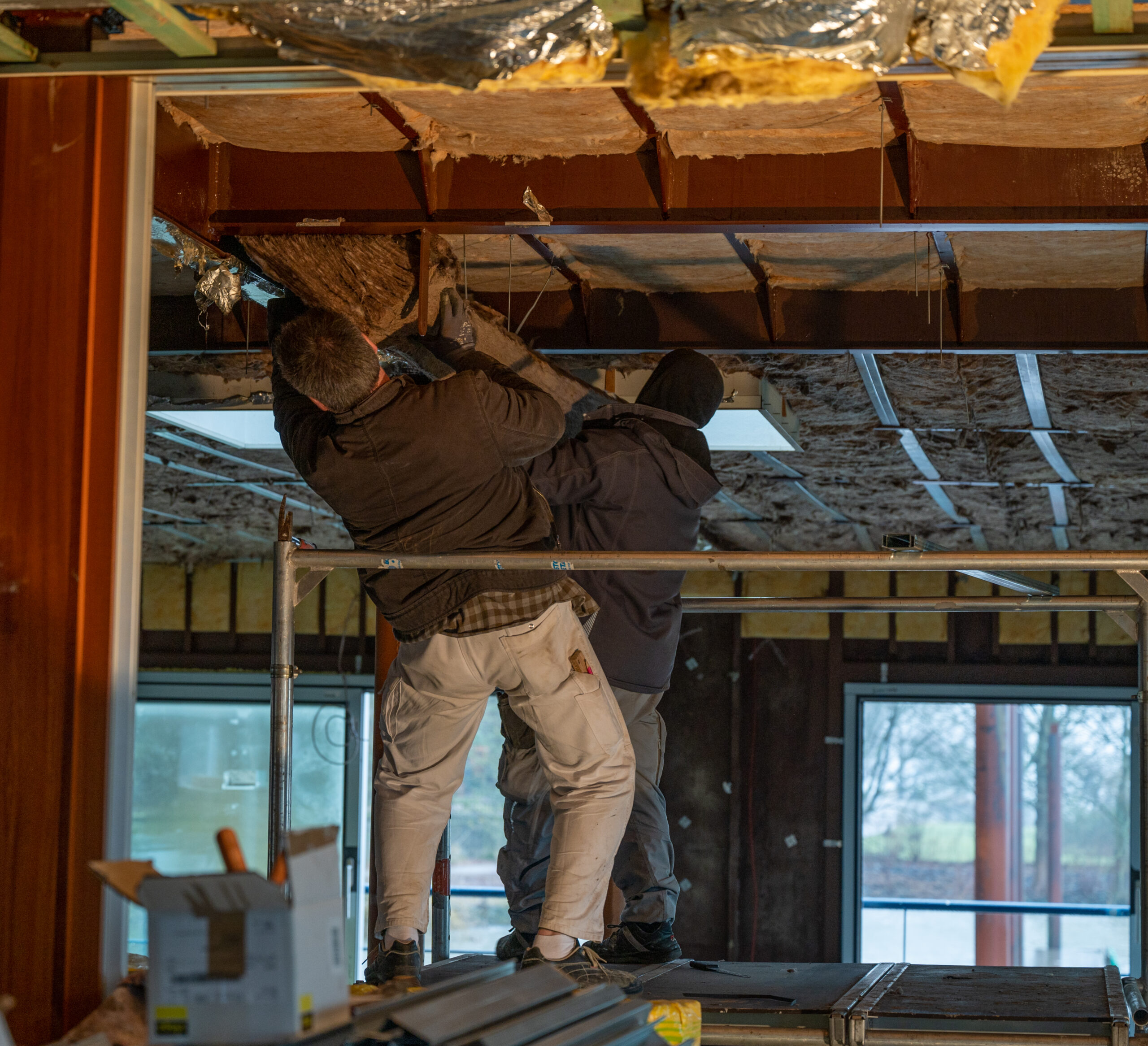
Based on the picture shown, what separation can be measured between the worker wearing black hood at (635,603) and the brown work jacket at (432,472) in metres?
0.29

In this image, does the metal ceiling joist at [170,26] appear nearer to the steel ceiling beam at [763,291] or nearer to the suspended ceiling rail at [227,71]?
the suspended ceiling rail at [227,71]

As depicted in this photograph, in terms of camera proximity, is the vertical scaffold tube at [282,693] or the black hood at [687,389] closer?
the vertical scaffold tube at [282,693]

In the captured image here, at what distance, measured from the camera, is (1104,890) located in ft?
36.6

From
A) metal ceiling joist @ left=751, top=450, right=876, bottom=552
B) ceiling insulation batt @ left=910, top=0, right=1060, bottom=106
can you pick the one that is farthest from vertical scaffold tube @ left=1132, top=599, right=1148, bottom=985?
metal ceiling joist @ left=751, top=450, right=876, bottom=552

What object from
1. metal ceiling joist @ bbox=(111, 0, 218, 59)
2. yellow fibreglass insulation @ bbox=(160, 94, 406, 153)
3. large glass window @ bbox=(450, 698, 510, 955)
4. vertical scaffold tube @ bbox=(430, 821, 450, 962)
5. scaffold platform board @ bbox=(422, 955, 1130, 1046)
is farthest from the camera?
large glass window @ bbox=(450, 698, 510, 955)

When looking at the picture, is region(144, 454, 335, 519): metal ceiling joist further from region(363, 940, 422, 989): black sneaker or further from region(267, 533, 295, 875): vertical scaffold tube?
region(363, 940, 422, 989): black sneaker

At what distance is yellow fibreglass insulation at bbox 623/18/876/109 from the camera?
1.75 metres

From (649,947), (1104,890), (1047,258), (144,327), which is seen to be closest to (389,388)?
(144,327)

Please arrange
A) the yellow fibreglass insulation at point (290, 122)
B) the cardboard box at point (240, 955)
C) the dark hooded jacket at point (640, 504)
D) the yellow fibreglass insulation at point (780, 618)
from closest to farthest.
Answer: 1. the cardboard box at point (240, 955)
2. the yellow fibreglass insulation at point (290, 122)
3. the dark hooded jacket at point (640, 504)
4. the yellow fibreglass insulation at point (780, 618)

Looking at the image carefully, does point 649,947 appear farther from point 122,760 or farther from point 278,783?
point 122,760

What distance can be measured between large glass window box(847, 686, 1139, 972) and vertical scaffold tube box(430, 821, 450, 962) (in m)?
6.27

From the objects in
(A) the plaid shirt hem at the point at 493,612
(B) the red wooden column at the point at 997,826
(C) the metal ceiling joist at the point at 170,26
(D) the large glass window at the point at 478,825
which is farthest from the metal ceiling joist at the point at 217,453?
(B) the red wooden column at the point at 997,826

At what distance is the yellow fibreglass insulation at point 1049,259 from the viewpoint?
3289 millimetres

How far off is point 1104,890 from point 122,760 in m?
10.9
